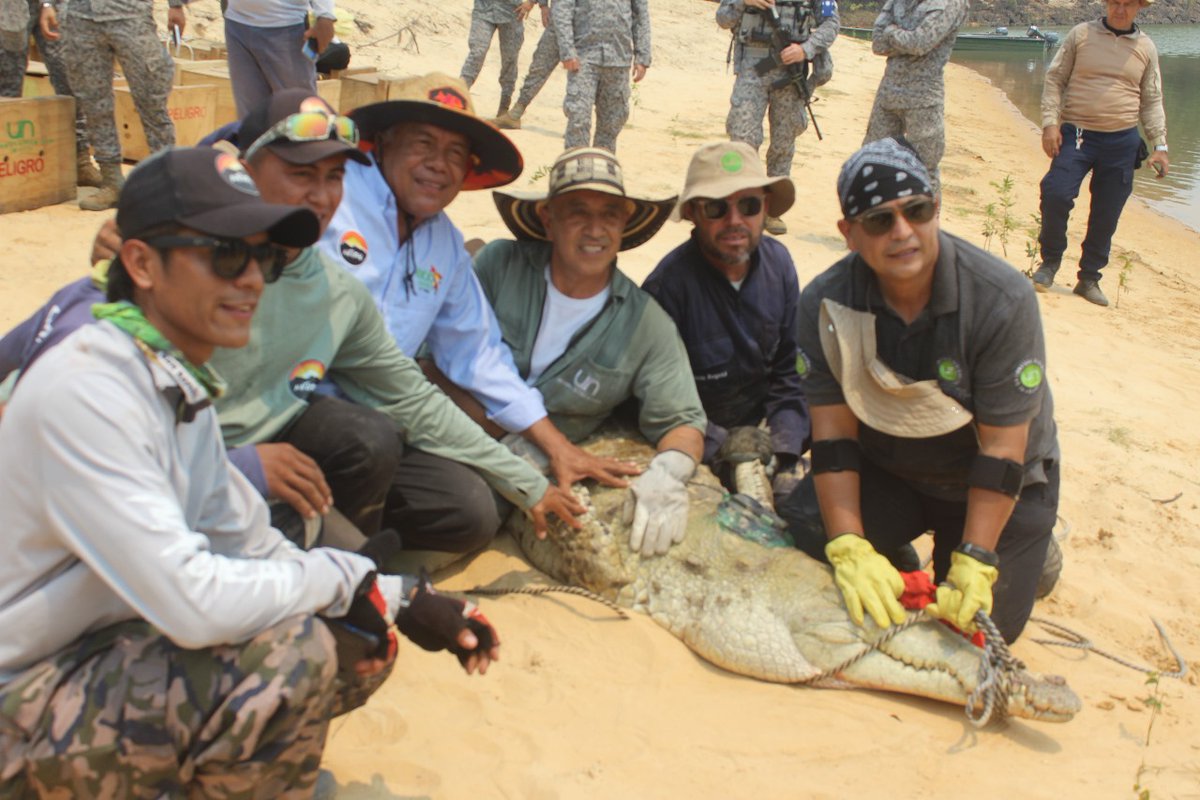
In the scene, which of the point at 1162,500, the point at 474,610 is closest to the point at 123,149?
the point at 474,610

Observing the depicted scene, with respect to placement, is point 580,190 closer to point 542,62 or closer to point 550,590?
point 550,590

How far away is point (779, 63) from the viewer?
24.0 feet

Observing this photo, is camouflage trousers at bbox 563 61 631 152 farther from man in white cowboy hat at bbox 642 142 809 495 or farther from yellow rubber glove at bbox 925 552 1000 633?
yellow rubber glove at bbox 925 552 1000 633

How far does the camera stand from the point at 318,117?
2.75m

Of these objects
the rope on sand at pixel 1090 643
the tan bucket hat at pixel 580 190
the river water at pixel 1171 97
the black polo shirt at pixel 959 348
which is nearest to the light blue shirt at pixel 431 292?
the tan bucket hat at pixel 580 190

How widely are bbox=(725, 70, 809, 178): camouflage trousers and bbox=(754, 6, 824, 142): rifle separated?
0.12 ft

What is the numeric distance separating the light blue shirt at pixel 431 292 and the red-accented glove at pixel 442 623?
1351 millimetres

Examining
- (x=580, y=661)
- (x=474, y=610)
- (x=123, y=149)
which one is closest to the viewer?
(x=474, y=610)

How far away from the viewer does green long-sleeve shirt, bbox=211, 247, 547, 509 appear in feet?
8.84

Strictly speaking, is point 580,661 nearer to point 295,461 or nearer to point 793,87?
point 295,461

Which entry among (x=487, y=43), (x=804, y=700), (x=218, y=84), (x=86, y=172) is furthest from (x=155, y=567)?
(x=487, y=43)

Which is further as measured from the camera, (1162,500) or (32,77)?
(32,77)

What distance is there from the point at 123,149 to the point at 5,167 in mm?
1077

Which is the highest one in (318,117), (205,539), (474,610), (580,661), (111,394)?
(318,117)
